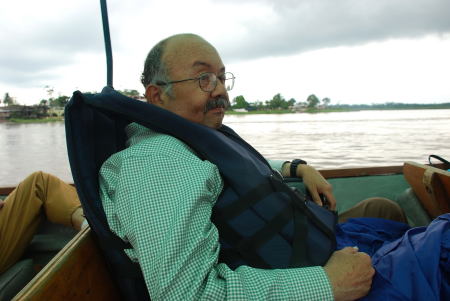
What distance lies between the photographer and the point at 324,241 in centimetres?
103

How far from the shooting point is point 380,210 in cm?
182

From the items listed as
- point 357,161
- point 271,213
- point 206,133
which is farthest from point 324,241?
point 357,161

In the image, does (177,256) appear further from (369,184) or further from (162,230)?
(369,184)

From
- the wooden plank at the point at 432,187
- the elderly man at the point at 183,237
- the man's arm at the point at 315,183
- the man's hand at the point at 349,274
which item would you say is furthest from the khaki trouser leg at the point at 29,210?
the wooden plank at the point at 432,187

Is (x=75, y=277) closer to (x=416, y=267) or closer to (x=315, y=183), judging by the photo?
(x=416, y=267)

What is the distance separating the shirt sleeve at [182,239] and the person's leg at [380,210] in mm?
1077

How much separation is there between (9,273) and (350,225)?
1514 mm

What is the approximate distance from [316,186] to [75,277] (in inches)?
40.4

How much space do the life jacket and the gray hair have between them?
287 millimetres

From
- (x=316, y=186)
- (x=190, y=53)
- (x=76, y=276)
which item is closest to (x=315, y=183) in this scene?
(x=316, y=186)

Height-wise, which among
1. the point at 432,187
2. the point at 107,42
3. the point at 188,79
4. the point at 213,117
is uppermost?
the point at 107,42

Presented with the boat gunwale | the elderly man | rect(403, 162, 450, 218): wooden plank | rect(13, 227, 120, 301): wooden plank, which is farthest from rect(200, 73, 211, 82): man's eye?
the boat gunwale

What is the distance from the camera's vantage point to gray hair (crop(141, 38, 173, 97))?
126cm

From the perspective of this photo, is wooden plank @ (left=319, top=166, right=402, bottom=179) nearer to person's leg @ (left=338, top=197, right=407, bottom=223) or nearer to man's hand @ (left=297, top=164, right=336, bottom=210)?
person's leg @ (left=338, top=197, right=407, bottom=223)
